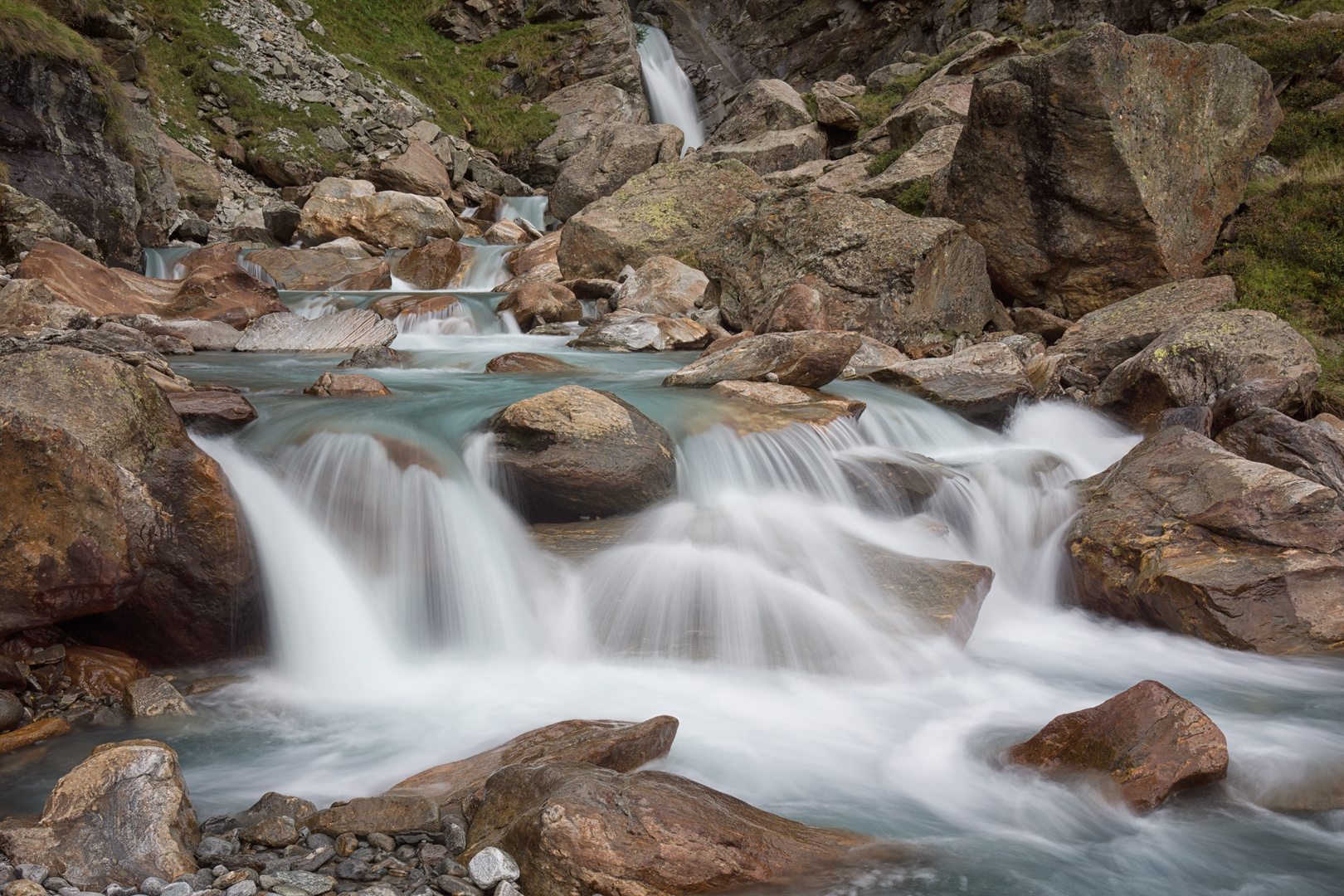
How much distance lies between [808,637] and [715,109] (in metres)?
33.2

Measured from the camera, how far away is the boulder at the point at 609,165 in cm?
2241

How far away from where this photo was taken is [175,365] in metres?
9.41

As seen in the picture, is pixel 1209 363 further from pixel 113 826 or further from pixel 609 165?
pixel 609 165

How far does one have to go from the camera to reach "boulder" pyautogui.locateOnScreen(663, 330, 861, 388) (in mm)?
8242

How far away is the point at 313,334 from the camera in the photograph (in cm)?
1141

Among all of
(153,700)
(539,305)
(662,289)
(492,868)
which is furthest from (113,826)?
(662,289)

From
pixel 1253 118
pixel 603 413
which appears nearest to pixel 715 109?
pixel 1253 118

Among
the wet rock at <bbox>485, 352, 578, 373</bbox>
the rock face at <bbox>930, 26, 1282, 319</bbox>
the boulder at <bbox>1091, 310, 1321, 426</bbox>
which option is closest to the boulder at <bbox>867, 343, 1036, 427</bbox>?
the boulder at <bbox>1091, 310, 1321, 426</bbox>

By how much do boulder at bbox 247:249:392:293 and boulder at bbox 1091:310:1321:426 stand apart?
43.3 feet

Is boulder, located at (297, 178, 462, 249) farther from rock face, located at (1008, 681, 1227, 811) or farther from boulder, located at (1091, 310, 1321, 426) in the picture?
rock face, located at (1008, 681, 1227, 811)

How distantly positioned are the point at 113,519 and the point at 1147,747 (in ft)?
15.9

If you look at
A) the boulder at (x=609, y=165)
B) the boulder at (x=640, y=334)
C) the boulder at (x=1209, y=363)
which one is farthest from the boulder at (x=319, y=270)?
Answer: the boulder at (x=1209, y=363)

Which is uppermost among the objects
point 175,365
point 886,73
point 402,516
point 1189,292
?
point 886,73

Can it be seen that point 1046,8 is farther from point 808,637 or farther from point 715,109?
point 808,637
